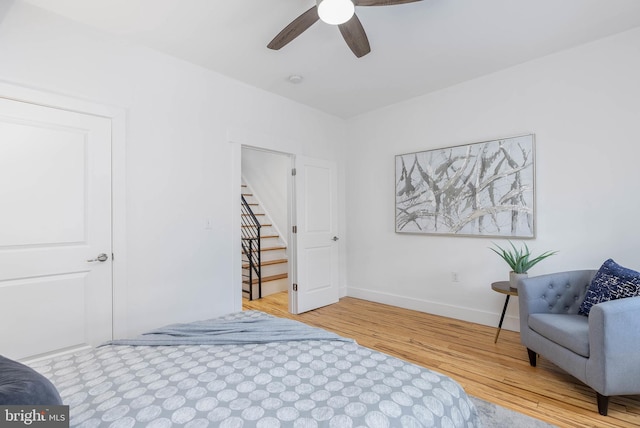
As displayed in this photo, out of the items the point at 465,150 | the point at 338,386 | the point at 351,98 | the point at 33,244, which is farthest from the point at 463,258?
the point at 33,244

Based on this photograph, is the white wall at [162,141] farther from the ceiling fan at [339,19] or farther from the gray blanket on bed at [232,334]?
the ceiling fan at [339,19]

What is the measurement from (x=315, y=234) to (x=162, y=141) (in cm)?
209

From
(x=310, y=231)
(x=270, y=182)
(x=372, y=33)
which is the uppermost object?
(x=372, y=33)

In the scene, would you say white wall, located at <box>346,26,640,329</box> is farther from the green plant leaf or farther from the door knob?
the door knob

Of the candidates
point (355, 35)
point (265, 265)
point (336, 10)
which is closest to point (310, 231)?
point (265, 265)

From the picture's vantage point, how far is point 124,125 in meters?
2.45

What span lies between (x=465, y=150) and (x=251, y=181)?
4.07 m

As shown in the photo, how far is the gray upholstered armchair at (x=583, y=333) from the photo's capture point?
172 cm

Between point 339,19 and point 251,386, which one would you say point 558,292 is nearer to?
point 251,386

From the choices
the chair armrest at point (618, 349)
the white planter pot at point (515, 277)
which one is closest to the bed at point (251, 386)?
the chair armrest at point (618, 349)

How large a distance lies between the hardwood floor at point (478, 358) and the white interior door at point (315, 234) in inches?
9.3

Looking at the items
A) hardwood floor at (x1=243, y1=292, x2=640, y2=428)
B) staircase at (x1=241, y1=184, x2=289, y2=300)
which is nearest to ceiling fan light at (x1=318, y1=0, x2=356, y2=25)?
hardwood floor at (x1=243, y1=292, x2=640, y2=428)

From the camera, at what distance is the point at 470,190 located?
10.8 ft

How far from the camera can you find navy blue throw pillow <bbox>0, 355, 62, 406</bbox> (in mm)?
774
